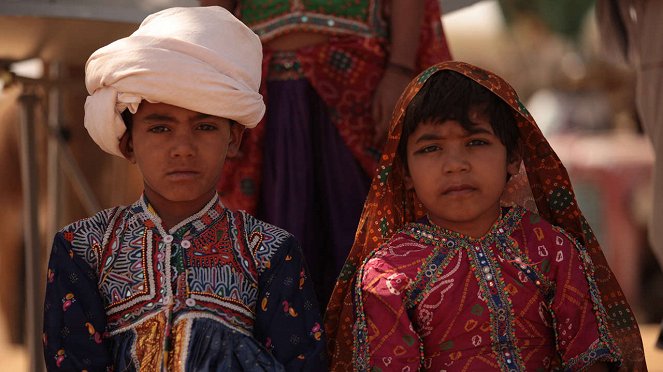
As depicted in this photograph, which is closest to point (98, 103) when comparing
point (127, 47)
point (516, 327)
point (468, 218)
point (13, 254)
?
point (127, 47)

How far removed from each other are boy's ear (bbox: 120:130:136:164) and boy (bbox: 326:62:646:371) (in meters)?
0.69

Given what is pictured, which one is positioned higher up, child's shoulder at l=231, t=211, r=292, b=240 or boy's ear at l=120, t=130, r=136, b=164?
boy's ear at l=120, t=130, r=136, b=164

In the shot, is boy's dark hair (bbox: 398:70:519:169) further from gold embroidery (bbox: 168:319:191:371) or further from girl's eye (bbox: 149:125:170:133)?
gold embroidery (bbox: 168:319:191:371)

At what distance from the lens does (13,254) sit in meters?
6.49

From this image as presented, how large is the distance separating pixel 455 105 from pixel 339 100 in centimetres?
69

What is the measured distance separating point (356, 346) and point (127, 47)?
3.34 ft

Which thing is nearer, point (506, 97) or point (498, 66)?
point (506, 97)

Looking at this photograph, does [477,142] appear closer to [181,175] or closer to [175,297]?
[181,175]

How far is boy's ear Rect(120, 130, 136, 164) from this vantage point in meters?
3.22

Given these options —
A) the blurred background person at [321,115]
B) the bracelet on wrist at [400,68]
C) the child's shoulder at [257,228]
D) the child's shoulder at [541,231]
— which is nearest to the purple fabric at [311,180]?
the blurred background person at [321,115]

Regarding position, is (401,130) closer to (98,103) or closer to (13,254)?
(98,103)

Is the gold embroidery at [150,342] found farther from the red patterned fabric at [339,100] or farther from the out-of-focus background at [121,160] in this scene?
the out-of-focus background at [121,160]

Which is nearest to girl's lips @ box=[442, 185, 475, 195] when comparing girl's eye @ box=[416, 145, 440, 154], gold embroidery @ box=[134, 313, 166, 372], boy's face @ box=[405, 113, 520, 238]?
boy's face @ box=[405, 113, 520, 238]

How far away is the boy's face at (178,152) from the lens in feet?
10.1
